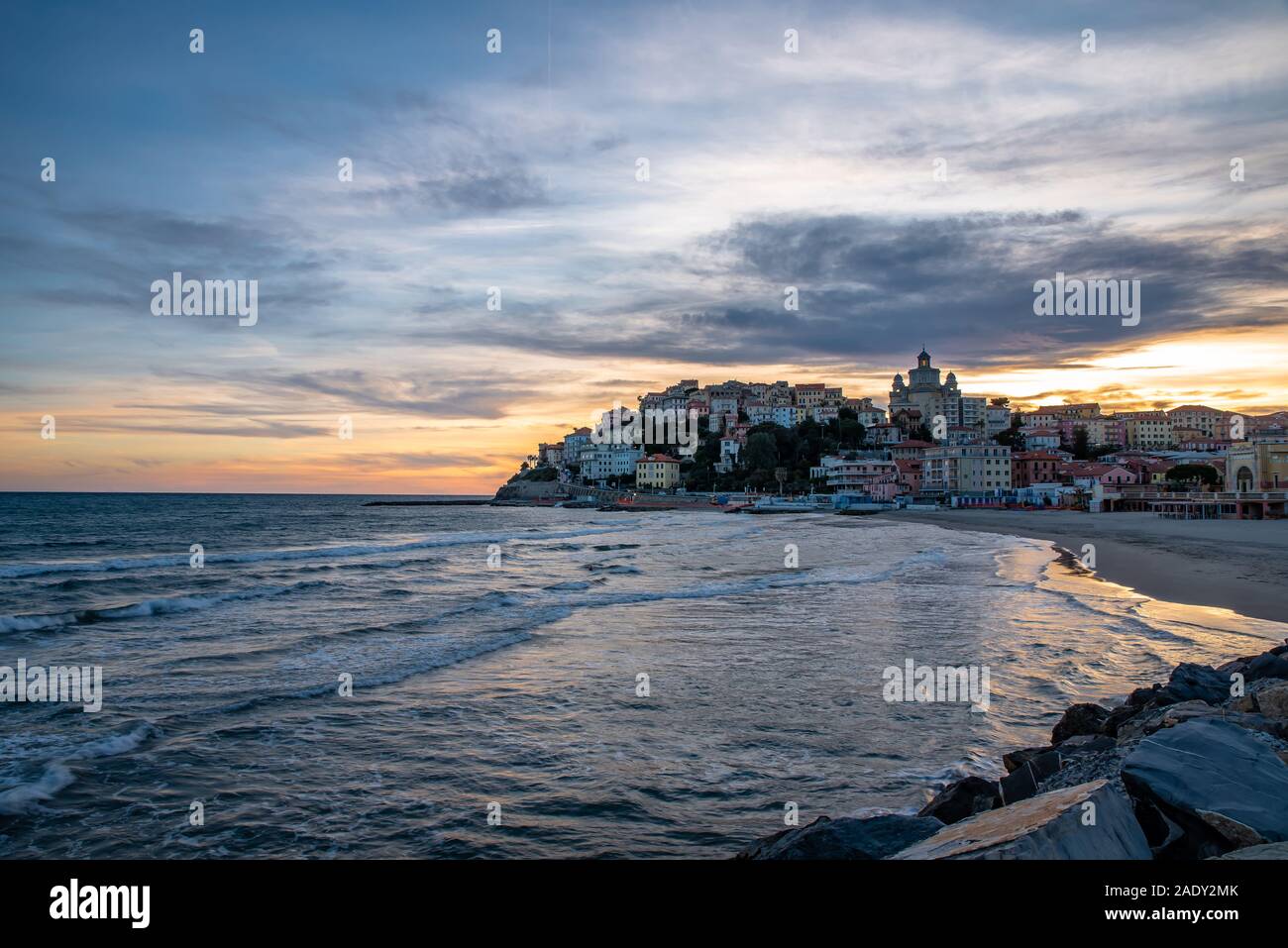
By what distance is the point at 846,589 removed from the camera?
24.0m

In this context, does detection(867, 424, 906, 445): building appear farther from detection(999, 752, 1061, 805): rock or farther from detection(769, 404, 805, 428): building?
detection(999, 752, 1061, 805): rock

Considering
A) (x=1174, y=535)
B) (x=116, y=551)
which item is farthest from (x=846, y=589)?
(x=116, y=551)

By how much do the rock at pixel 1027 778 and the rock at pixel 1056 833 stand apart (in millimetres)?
2005

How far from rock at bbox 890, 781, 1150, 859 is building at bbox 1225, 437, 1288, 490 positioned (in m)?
69.3

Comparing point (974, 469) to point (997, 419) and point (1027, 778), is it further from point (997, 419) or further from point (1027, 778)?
point (1027, 778)

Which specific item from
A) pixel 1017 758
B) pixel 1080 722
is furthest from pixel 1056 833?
pixel 1080 722

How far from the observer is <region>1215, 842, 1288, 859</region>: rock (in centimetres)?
376

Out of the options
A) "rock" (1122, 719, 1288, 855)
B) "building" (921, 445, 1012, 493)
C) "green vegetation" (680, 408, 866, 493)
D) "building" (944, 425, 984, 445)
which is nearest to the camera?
"rock" (1122, 719, 1288, 855)

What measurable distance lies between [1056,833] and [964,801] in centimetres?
283

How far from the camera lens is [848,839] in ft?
16.7

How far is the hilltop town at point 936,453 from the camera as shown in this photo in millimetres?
79581

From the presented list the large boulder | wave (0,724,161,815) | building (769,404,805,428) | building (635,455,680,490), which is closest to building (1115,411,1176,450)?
building (769,404,805,428)

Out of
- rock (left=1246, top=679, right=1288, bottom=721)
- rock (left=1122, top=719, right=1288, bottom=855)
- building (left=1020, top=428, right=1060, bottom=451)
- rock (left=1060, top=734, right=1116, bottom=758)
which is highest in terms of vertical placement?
building (left=1020, top=428, right=1060, bottom=451)
